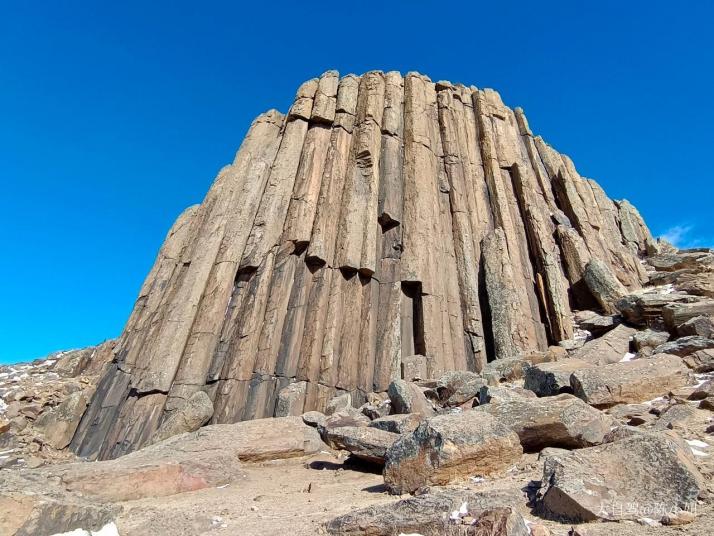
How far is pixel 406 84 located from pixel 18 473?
886 inches

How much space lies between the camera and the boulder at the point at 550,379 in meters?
7.29

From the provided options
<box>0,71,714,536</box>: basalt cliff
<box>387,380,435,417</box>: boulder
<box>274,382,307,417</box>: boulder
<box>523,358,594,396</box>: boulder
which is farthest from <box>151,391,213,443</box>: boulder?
<box>523,358,594,396</box>: boulder

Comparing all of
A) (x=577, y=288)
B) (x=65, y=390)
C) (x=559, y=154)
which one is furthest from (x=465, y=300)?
(x=559, y=154)

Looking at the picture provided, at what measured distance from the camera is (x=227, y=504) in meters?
5.15

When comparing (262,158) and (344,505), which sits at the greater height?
(262,158)

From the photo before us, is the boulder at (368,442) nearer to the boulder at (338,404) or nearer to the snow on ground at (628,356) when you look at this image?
the boulder at (338,404)

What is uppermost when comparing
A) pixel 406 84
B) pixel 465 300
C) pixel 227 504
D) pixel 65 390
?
pixel 406 84

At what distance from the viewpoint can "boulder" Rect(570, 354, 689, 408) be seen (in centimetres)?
646

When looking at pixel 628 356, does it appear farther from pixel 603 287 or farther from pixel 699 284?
pixel 603 287

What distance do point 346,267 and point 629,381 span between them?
9.70 m

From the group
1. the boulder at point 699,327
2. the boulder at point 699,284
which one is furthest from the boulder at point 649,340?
the boulder at point 699,284

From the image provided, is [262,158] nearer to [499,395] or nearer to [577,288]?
[577,288]

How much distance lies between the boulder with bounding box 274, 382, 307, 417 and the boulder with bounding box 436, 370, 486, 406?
4079mm

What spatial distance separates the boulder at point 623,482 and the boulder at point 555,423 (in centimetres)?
114
